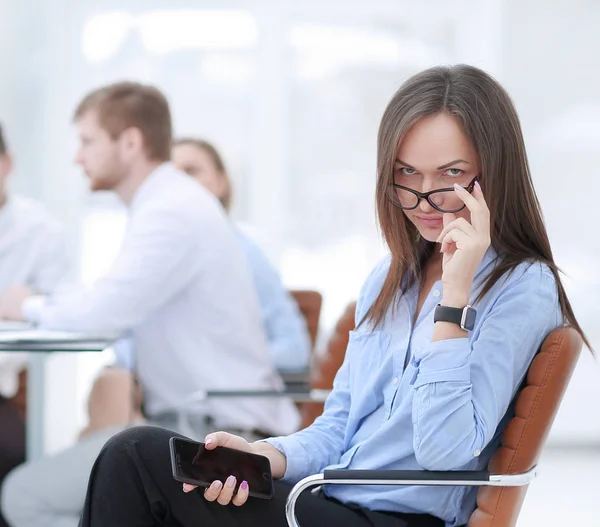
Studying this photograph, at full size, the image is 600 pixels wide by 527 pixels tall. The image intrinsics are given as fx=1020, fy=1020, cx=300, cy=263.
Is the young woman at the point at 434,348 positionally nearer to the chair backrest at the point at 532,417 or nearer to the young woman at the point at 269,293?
the chair backrest at the point at 532,417

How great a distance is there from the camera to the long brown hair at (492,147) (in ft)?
5.30

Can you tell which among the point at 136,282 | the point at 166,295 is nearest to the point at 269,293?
the point at 166,295

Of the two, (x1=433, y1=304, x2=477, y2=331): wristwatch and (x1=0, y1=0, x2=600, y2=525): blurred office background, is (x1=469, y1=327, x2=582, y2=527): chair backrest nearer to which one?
(x1=433, y1=304, x2=477, y2=331): wristwatch

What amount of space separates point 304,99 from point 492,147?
3.92 meters

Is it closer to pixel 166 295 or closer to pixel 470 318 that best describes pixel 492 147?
pixel 470 318

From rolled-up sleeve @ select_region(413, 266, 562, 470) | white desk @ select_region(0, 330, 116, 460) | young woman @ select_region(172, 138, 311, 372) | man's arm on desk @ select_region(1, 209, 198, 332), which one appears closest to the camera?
rolled-up sleeve @ select_region(413, 266, 562, 470)

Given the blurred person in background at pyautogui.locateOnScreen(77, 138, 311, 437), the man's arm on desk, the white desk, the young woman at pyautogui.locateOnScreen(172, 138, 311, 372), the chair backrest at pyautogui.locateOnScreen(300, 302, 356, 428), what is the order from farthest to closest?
1. the young woman at pyautogui.locateOnScreen(172, 138, 311, 372)
2. the blurred person in background at pyautogui.locateOnScreen(77, 138, 311, 437)
3. the man's arm on desk
4. the white desk
5. the chair backrest at pyautogui.locateOnScreen(300, 302, 356, 428)

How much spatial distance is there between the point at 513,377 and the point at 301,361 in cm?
159

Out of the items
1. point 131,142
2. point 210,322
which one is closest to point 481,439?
point 210,322

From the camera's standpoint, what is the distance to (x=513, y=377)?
5.19 ft

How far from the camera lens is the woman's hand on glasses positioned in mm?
1533

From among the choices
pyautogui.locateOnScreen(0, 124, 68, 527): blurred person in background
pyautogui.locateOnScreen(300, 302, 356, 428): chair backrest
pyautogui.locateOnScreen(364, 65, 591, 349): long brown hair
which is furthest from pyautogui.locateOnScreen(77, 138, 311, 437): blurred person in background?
pyautogui.locateOnScreen(364, 65, 591, 349): long brown hair

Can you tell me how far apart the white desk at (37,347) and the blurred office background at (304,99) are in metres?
2.48

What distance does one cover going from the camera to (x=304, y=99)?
5.46m
